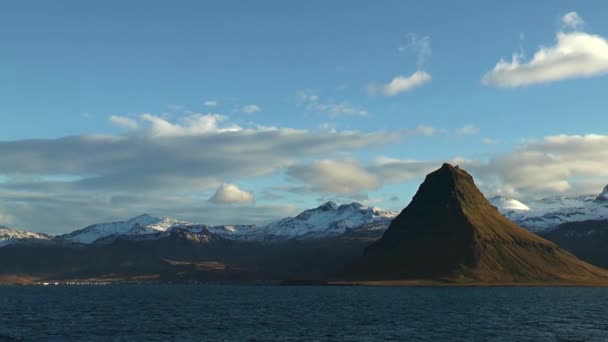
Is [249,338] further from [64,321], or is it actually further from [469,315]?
[469,315]

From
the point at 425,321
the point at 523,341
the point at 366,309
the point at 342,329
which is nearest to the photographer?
the point at 523,341

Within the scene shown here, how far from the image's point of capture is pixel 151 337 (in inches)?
4328

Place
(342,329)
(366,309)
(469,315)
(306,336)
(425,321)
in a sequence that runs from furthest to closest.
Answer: (366,309), (469,315), (425,321), (342,329), (306,336)

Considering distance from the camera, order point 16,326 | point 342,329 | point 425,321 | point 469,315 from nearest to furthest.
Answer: point 342,329 → point 16,326 → point 425,321 → point 469,315

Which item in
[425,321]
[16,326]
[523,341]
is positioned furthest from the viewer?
[425,321]

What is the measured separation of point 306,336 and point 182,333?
70.5 ft

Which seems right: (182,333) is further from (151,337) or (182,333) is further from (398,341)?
(398,341)

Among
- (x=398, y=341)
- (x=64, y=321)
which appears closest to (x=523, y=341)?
(x=398, y=341)

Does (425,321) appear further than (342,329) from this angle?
Yes

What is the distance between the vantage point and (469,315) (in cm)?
15338

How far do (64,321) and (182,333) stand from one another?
125 feet

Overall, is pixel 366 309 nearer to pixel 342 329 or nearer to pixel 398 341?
pixel 342 329

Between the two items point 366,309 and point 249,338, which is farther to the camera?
point 366,309

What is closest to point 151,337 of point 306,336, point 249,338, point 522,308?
point 249,338
